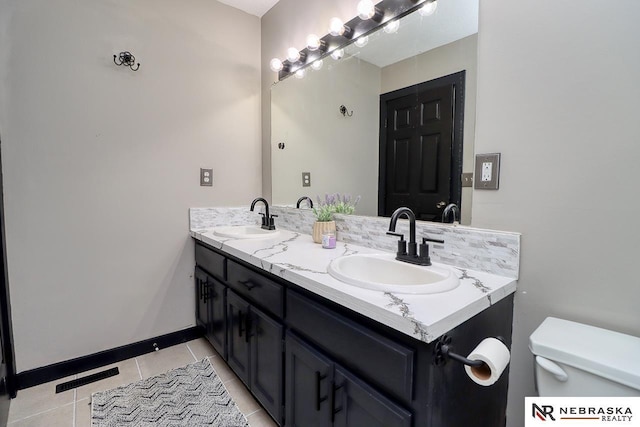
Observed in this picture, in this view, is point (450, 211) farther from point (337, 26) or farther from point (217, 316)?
point (217, 316)

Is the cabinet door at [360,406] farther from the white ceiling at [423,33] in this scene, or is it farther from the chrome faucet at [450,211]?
the white ceiling at [423,33]

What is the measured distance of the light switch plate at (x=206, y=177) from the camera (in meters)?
2.22

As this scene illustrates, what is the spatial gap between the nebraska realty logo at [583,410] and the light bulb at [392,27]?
1.60 metres

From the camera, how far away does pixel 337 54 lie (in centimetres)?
186

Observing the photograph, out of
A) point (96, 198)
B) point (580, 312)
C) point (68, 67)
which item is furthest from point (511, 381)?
point (68, 67)

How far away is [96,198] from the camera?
184 cm

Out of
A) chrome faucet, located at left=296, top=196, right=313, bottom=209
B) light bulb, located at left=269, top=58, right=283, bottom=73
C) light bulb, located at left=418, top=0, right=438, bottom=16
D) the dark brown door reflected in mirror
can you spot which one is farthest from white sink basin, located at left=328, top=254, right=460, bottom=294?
light bulb, located at left=269, top=58, right=283, bottom=73

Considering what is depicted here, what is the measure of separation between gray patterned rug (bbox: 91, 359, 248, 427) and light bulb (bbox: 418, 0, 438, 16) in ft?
6.88

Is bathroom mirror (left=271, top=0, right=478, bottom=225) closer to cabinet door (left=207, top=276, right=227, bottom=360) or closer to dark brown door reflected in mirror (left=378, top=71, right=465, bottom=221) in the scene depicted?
dark brown door reflected in mirror (left=378, top=71, right=465, bottom=221)

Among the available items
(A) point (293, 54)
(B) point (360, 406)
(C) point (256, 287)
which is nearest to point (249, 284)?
(C) point (256, 287)

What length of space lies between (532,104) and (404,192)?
60 centimetres

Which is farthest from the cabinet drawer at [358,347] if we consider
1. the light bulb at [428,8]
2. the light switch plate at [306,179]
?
the light bulb at [428,8]

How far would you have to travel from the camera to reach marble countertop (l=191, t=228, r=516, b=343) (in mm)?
765

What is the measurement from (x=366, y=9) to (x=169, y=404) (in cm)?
227
